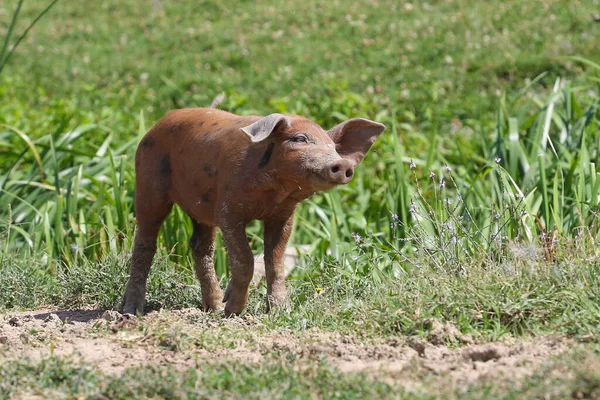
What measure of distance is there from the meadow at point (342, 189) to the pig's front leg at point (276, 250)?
0.52 feet

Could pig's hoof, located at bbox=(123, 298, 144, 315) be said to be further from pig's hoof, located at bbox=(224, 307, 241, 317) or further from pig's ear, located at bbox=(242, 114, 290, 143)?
pig's ear, located at bbox=(242, 114, 290, 143)

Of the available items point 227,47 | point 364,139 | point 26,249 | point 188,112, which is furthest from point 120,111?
point 364,139

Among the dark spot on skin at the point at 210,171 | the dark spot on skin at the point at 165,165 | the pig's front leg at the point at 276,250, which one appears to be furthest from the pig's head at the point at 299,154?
the dark spot on skin at the point at 165,165

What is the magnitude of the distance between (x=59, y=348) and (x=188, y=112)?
1.72 metres

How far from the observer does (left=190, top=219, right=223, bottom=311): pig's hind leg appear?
16.7 ft

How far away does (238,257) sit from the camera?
182 inches

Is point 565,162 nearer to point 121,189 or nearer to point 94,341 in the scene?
point 121,189

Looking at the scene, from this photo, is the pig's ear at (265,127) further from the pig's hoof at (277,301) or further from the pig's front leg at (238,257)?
the pig's hoof at (277,301)

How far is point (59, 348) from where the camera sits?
163 inches

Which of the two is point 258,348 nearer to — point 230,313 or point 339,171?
point 230,313

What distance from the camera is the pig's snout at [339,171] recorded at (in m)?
4.16

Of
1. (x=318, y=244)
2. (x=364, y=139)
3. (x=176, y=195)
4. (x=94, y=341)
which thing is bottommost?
(x=318, y=244)

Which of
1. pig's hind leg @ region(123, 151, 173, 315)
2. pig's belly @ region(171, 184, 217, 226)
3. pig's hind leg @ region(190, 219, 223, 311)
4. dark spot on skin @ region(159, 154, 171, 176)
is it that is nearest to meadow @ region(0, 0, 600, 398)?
pig's hind leg @ region(123, 151, 173, 315)

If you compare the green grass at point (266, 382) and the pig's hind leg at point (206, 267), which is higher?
the green grass at point (266, 382)
